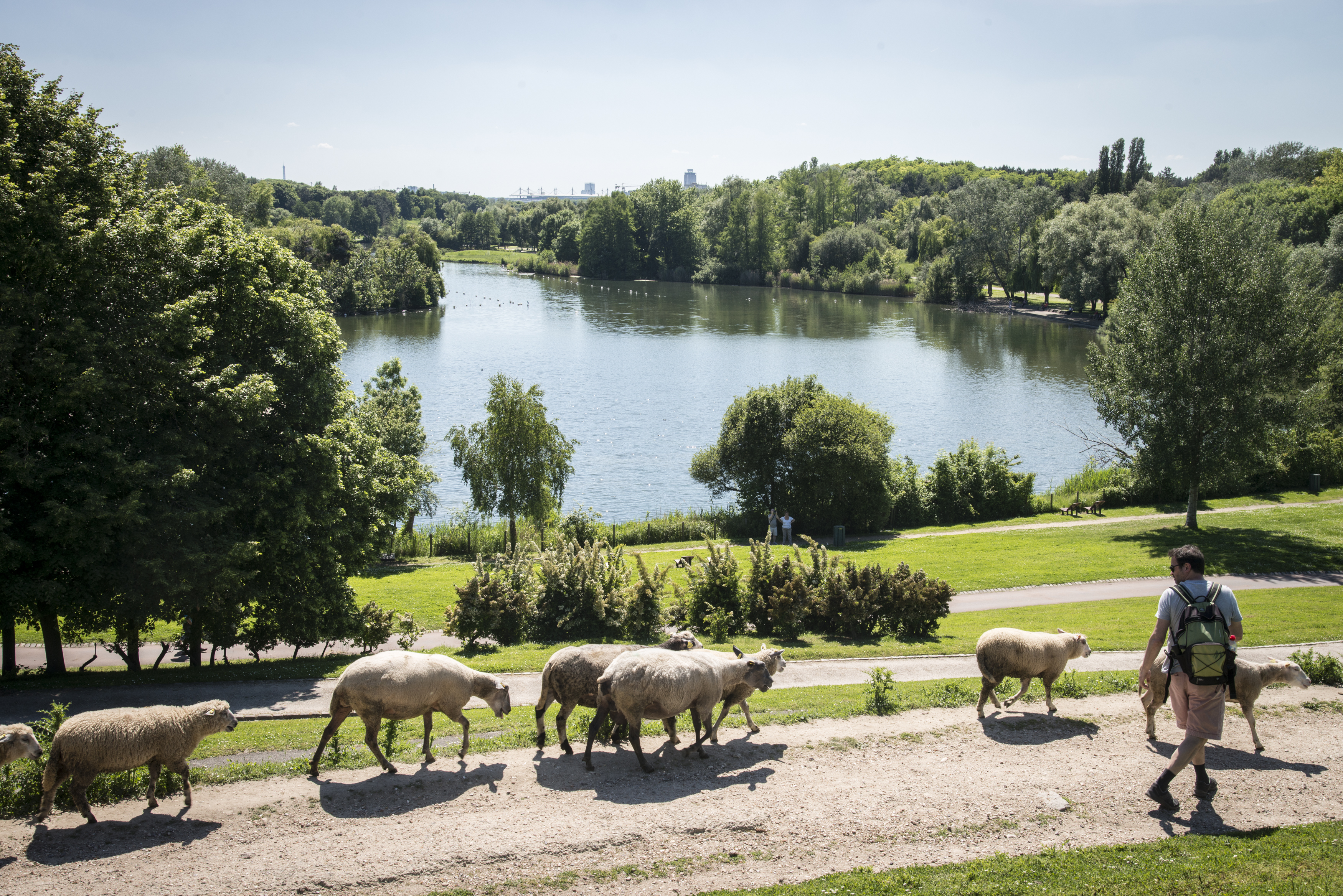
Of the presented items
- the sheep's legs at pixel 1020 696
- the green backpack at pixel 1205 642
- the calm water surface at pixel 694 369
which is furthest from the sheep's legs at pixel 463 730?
the calm water surface at pixel 694 369

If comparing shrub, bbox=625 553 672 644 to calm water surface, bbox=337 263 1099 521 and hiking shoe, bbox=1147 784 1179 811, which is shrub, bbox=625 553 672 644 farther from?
calm water surface, bbox=337 263 1099 521

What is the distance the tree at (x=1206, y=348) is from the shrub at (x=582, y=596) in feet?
78.7

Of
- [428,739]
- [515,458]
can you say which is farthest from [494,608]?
[515,458]

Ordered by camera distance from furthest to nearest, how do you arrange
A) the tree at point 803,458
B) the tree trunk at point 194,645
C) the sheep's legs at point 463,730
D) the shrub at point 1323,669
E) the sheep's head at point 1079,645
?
the tree at point 803,458 → the tree trunk at point 194,645 → the shrub at point 1323,669 → the sheep's head at point 1079,645 → the sheep's legs at point 463,730

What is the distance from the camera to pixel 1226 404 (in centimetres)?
3133

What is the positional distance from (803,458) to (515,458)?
12979mm

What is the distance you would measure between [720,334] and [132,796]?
87.8 metres

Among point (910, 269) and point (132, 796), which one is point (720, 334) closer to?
point (910, 269)

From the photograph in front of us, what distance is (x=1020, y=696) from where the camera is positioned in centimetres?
1336

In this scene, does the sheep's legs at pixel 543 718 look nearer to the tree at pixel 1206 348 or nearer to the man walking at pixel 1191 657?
the man walking at pixel 1191 657

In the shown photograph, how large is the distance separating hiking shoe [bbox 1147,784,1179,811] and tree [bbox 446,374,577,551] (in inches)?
1111

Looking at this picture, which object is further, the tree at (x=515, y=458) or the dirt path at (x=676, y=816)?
the tree at (x=515, y=458)

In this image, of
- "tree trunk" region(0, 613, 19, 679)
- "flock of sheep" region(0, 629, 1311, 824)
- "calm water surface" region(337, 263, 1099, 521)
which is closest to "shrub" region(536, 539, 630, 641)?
"flock of sheep" region(0, 629, 1311, 824)

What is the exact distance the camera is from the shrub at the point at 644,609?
782 inches
